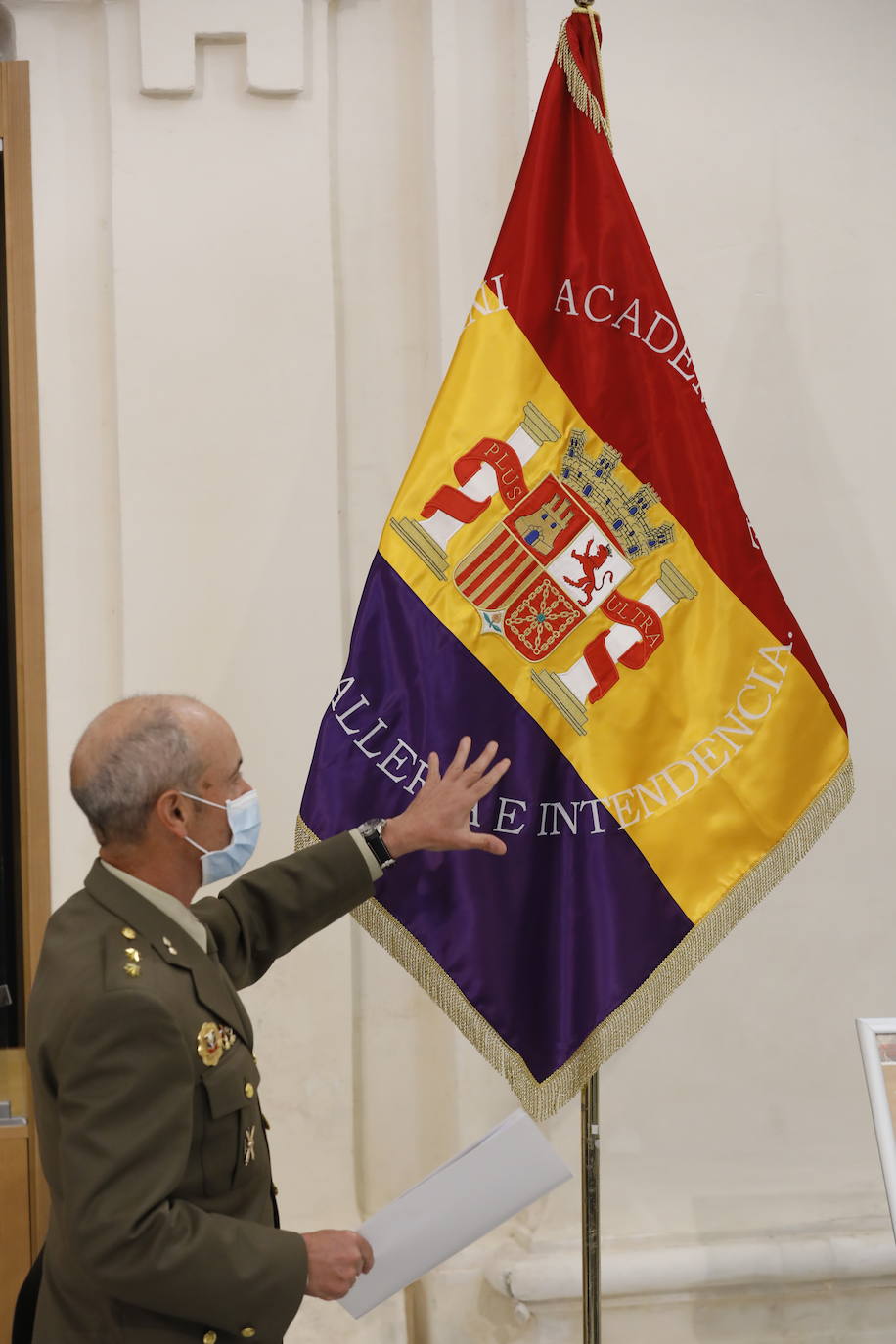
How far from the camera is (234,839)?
1.56 metres

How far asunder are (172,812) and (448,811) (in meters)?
0.49

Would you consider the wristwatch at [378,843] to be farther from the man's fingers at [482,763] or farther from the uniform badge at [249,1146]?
the uniform badge at [249,1146]

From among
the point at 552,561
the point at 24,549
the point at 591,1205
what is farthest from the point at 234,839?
the point at 24,549

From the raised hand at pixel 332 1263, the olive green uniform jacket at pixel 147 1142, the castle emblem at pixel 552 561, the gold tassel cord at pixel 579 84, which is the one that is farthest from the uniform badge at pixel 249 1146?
the gold tassel cord at pixel 579 84

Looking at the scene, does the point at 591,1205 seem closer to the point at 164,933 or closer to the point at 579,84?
the point at 164,933

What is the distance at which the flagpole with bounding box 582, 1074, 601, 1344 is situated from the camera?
2.03 m

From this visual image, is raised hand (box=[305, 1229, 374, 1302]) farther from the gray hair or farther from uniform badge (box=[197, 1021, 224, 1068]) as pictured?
the gray hair

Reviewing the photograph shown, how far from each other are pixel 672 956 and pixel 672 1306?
0.93 m

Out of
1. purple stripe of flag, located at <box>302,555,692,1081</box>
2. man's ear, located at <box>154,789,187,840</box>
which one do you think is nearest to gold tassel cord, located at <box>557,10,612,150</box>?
purple stripe of flag, located at <box>302,555,692,1081</box>

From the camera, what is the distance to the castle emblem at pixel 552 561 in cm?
199

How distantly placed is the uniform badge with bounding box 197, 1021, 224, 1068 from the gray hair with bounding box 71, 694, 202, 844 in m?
0.23

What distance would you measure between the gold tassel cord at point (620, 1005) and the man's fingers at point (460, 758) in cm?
24

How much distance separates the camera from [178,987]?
1.46m

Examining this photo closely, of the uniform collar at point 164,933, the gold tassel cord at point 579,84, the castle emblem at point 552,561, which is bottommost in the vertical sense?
the uniform collar at point 164,933
